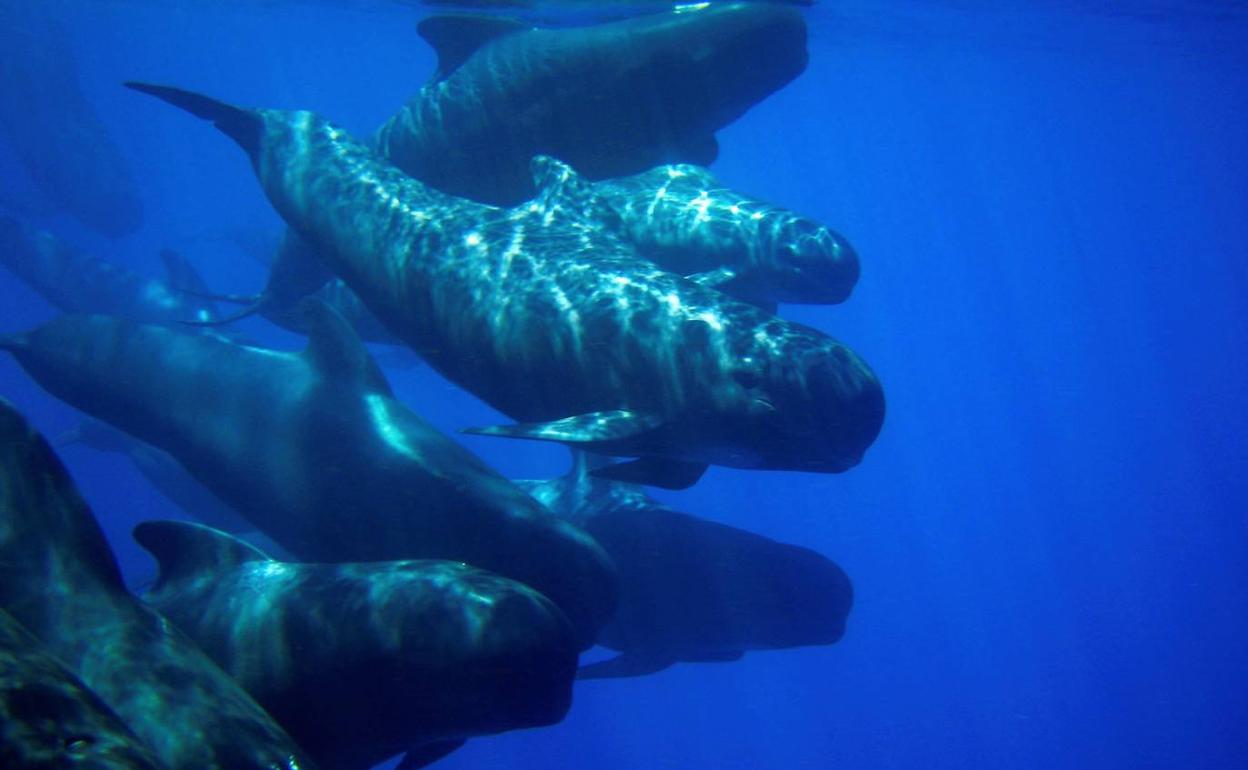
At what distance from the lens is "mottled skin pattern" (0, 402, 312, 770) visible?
13.0ft

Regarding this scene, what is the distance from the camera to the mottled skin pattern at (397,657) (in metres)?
5.09

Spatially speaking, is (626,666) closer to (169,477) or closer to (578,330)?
(578,330)

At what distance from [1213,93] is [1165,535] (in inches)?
1081

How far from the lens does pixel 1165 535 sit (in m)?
48.4

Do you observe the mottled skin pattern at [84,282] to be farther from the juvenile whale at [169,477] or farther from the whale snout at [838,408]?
the whale snout at [838,408]

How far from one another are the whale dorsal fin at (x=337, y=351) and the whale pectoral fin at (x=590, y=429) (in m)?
2.17

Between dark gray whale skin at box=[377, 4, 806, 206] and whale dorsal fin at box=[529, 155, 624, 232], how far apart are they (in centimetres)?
125

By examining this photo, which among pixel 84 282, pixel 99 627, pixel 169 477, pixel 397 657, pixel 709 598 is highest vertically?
pixel 84 282

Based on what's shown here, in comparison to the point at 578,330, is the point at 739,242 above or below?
above

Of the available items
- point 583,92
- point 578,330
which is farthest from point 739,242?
point 578,330

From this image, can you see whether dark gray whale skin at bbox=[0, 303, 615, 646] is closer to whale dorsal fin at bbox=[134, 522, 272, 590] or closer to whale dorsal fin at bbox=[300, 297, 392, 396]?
whale dorsal fin at bbox=[300, 297, 392, 396]

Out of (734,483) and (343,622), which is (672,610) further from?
(734,483)

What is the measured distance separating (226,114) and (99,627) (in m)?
7.31

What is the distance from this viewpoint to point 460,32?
413 inches
